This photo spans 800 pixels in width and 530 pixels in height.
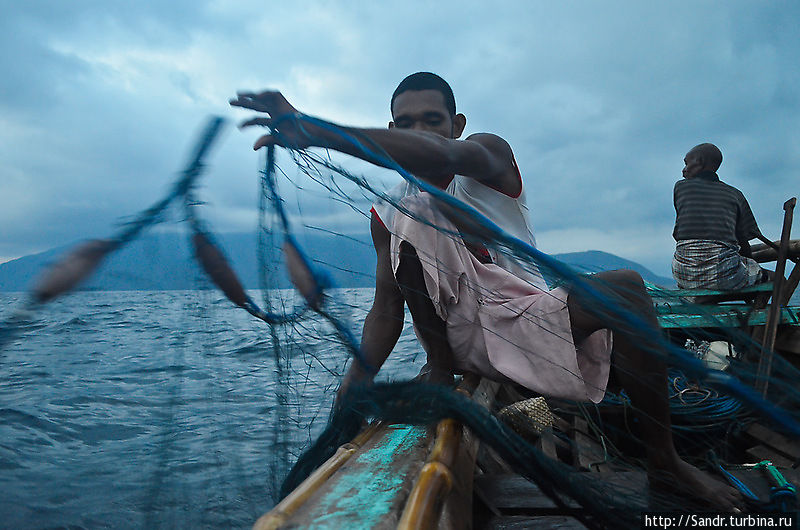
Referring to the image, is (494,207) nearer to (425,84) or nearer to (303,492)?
(425,84)

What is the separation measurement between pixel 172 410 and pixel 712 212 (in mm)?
4179

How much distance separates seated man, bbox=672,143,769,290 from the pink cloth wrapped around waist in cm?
304

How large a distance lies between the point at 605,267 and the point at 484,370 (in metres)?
0.61

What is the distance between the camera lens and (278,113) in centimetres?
137

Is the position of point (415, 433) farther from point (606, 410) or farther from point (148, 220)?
point (606, 410)

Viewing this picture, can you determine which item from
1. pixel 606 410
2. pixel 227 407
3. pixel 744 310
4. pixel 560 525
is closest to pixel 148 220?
pixel 227 407

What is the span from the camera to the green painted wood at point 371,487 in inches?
34.7

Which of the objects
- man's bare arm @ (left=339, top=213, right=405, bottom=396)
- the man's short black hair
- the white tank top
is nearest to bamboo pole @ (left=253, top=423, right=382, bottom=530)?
man's bare arm @ (left=339, top=213, right=405, bottom=396)

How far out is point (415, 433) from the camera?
147cm

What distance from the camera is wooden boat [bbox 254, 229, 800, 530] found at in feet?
2.98

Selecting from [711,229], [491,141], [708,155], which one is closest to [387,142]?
[491,141]

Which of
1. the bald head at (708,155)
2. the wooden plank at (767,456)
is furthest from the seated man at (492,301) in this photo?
the bald head at (708,155)

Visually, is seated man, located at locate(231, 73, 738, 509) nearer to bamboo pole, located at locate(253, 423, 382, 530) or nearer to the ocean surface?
the ocean surface

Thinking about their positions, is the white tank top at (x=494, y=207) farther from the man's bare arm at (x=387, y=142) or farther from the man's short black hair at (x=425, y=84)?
the man's short black hair at (x=425, y=84)
